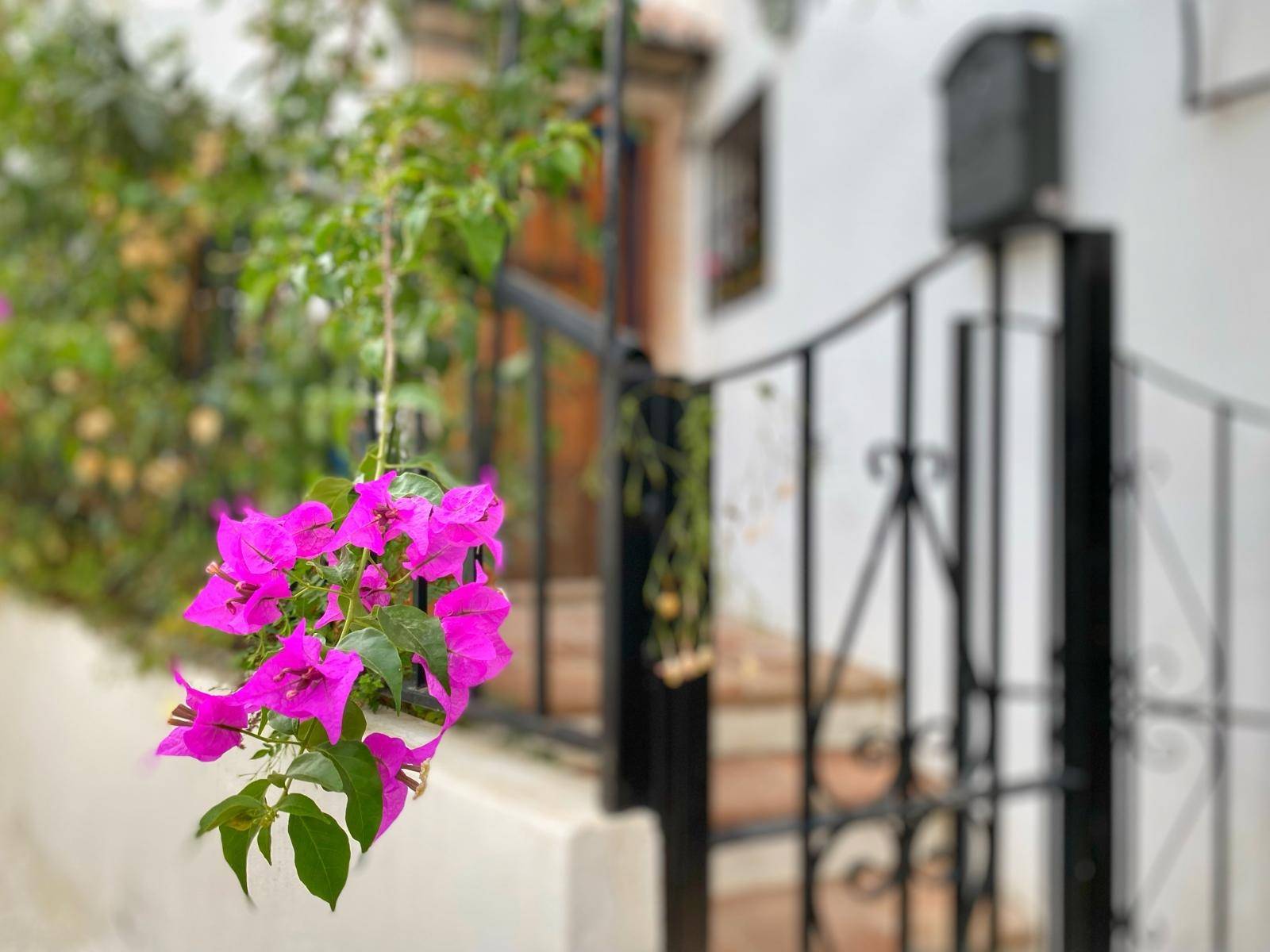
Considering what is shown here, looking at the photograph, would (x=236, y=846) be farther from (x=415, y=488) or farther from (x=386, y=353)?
(x=386, y=353)

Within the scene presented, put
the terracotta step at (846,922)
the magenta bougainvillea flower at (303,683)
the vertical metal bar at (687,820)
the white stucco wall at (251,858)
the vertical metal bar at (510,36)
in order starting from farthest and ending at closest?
the terracotta step at (846,922) < the vertical metal bar at (510,36) < the vertical metal bar at (687,820) < the white stucco wall at (251,858) < the magenta bougainvillea flower at (303,683)

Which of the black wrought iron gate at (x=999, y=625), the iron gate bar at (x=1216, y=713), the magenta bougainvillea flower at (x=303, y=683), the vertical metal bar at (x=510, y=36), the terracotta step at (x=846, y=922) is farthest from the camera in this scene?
the terracotta step at (x=846, y=922)

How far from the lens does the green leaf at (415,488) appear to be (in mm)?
589

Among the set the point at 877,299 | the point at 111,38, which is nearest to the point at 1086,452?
the point at 877,299

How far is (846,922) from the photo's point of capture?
196cm

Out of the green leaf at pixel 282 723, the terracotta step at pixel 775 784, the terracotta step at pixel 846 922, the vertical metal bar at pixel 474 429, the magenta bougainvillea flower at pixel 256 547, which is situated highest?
the vertical metal bar at pixel 474 429

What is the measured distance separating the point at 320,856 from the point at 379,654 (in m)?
0.12

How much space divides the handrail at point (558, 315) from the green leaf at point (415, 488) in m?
0.67

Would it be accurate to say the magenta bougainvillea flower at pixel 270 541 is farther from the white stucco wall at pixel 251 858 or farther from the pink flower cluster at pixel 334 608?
the white stucco wall at pixel 251 858

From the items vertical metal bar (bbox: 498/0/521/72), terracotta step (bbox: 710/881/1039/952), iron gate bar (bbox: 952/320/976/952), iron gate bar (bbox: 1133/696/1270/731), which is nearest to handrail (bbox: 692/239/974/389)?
iron gate bar (bbox: 952/320/976/952)

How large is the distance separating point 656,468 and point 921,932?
1362 millimetres

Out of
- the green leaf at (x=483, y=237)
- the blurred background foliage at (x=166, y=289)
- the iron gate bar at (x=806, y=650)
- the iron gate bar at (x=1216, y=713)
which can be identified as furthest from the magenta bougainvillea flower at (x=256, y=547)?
the iron gate bar at (x=1216, y=713)

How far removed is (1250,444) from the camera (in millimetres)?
1738

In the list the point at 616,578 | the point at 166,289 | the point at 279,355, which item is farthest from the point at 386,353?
the point at 166,289
